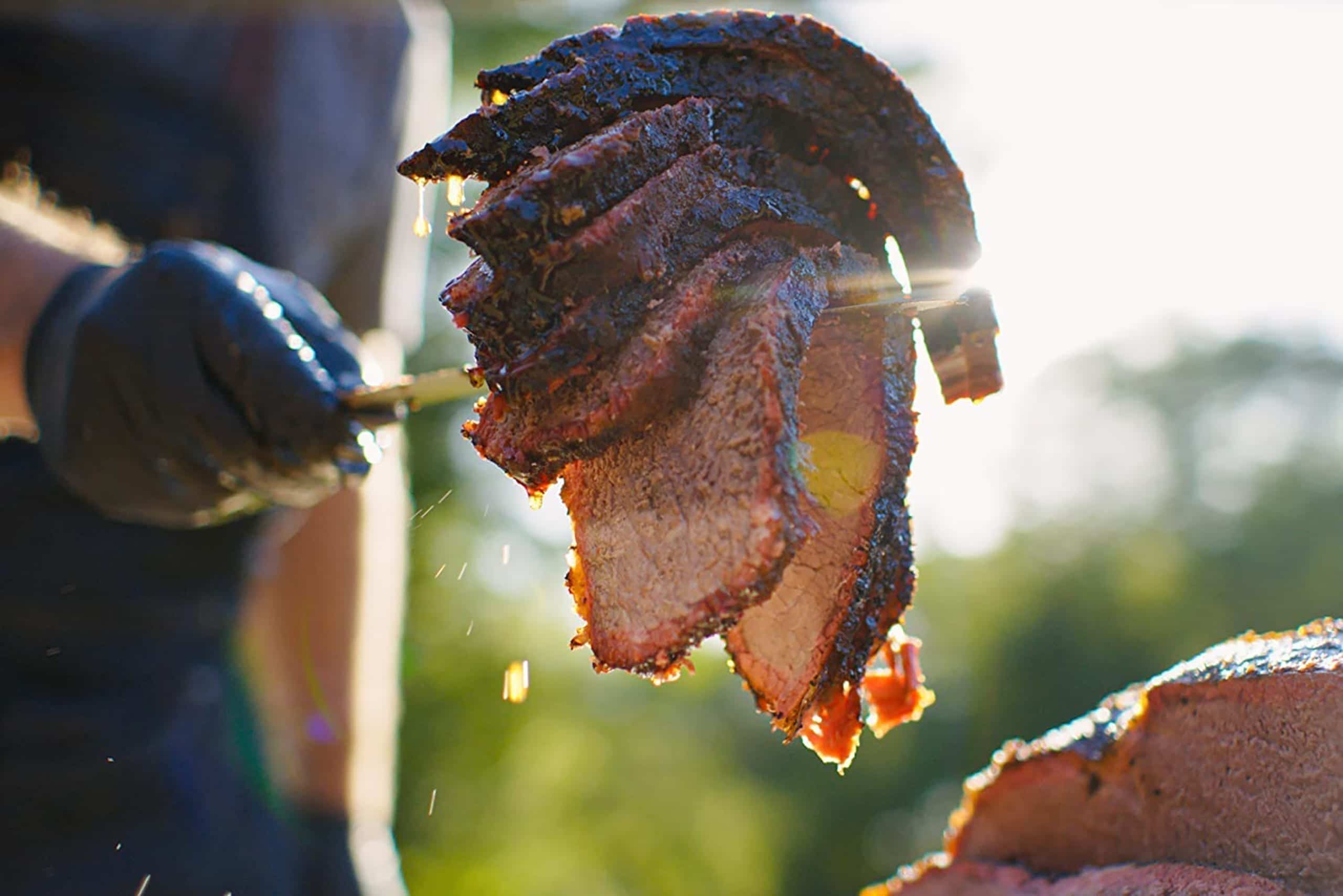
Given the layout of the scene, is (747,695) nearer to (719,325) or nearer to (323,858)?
(323,858)

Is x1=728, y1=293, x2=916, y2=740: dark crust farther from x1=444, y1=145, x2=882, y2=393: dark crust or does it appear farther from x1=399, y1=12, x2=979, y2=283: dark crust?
x1=444, y1=145, x2=882, y2=393: dark crust

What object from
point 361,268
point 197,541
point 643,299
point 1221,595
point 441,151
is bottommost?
point 1221,595

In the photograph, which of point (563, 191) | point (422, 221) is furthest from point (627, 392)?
point (422, 221)

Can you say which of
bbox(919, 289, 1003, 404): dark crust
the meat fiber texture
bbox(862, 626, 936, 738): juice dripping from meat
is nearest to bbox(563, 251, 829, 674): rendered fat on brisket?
bbox(919, 289, 1003, 404): dark crust

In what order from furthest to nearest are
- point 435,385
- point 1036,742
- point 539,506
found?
point 435,385 < point 1036,742 < point 539,506

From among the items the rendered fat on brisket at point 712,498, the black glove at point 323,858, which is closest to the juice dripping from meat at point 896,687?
the rendered fat on brisket at point 712,498

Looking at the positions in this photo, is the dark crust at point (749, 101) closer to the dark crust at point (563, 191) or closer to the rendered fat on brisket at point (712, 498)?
the dark crust at point (563, 191)

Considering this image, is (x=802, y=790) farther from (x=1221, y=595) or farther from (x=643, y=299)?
(x=643, y=299)

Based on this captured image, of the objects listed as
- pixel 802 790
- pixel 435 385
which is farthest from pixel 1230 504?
pixel 435 385
